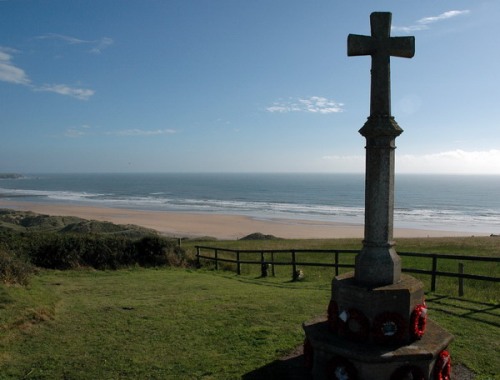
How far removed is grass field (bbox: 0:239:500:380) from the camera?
606cm

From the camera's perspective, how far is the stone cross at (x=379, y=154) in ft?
18.6

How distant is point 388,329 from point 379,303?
0.33 meters

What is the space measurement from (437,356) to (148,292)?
7.63 m

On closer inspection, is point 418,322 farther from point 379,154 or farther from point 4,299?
point 4,299

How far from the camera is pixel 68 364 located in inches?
240

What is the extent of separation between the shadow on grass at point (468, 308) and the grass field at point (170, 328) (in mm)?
20

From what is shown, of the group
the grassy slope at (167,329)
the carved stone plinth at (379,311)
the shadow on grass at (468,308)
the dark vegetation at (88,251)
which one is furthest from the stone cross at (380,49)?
the dark vegetation at (88,251)

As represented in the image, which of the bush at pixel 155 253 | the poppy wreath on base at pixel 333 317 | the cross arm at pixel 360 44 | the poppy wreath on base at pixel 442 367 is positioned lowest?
the bush at pixel 155 253

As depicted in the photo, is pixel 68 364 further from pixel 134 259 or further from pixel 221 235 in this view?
pixel 221 235

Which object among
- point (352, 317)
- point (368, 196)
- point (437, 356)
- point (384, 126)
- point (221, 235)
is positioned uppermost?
point (384, 126)

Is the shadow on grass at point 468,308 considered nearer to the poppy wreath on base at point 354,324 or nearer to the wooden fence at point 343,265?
the wooden fence at point 343,265

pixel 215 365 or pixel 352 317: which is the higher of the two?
pixel 352 317

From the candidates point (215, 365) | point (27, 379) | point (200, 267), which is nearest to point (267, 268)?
point (200, 267)

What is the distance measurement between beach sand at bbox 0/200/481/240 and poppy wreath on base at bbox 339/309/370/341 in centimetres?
3576
